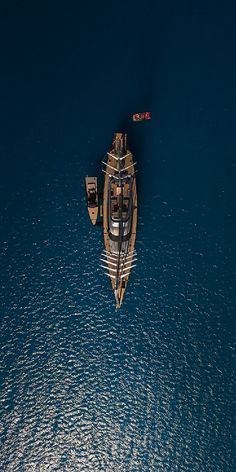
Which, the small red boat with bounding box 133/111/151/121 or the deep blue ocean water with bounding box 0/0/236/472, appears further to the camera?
the small red boat with bounding box 133/111/151/121

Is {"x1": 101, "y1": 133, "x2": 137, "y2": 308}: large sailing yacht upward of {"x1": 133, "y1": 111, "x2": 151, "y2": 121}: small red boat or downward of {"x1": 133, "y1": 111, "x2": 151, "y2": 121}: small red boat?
downward

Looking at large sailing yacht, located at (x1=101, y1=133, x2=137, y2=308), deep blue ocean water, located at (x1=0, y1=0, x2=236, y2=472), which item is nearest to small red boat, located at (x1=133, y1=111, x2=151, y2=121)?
deep blue ocean water, located at (x1=0, y1=0, x2=236, y2=472)

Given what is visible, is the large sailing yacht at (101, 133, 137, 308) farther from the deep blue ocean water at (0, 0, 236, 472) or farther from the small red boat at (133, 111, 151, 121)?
the small red boat at (133, 111, 151, 121)

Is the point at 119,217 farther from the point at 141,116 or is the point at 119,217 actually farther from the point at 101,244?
the point at 141,116

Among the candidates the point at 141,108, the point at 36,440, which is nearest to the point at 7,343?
the point at 36,440

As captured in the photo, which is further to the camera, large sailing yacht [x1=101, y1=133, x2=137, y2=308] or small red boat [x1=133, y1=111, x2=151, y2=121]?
small red boat [x1=133, y1=111, x2=151, y2=121]

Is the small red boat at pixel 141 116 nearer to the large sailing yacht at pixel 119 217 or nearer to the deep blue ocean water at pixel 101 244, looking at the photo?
the deep blue ocean water at pixel 101 244

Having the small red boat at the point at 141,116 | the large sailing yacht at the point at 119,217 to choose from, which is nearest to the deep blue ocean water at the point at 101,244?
the small red boat at the point at 141,116
